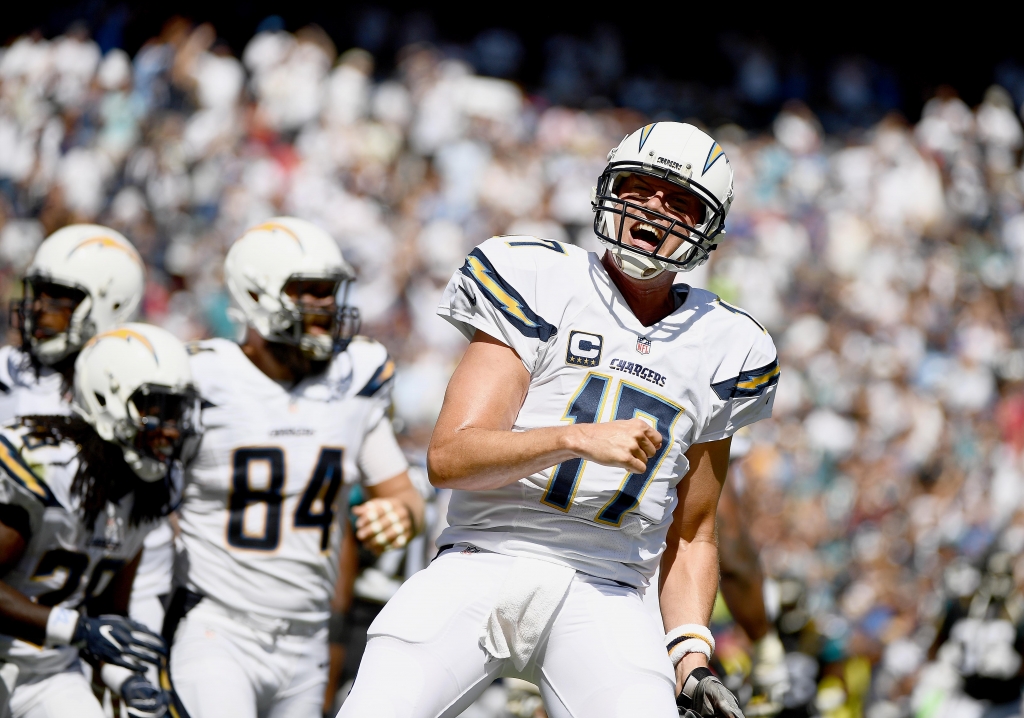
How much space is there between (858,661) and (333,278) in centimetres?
455

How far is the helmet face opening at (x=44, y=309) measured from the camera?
4359 mm

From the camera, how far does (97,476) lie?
3.61 m

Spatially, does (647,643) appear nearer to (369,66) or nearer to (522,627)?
(522,627)

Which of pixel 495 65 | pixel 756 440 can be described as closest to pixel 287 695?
pixel 756 440

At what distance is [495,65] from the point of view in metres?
14.2

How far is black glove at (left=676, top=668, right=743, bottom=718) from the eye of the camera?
262 centimetres

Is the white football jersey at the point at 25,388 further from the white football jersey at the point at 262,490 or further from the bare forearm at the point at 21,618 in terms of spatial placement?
the bare forearm at the point at 21,618

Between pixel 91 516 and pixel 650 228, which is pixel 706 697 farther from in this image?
pixel 91 516

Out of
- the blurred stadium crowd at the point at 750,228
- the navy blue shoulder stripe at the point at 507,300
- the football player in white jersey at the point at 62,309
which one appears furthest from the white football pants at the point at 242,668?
the blurred stadium crowd at the point at 750,228

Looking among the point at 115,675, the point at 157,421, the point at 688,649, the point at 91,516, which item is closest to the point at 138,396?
the point at 157,421

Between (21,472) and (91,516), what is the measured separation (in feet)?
0.80

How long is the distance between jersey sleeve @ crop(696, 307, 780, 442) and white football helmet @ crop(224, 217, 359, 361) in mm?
1605

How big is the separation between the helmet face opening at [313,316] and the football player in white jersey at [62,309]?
1.97 ft

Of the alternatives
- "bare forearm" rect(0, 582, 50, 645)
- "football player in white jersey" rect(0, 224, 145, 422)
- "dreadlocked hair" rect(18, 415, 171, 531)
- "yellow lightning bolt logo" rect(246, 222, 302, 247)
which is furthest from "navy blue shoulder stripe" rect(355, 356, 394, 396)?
"bare forearm" rect(0, 582, 50, 645)
